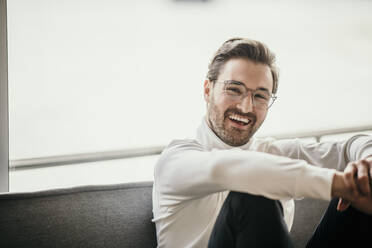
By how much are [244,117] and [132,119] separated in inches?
25.2

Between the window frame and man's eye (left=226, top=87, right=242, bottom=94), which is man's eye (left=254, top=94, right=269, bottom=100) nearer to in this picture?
man's eye (left=226, top=87, right=242, bottom=94)

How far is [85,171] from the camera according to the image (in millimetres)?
1776

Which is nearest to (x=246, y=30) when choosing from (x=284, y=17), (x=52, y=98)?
(x=284, y=17)

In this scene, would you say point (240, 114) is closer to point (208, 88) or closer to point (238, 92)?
point (238, 92)

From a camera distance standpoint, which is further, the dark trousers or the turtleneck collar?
the turtleneck collar

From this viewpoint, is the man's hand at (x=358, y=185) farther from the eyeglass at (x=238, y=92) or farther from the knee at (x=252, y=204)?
the eyeglass at (x=238, y=92)

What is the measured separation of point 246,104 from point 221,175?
0.50 meters

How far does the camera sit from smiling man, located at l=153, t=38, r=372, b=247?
917 millimetres

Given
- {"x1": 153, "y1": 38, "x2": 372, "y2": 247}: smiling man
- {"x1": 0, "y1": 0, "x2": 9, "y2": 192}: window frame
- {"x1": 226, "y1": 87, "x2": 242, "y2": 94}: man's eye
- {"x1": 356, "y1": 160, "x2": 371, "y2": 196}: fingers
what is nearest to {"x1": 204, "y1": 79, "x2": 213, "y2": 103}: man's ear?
{"x1": 153, "y1": 38, "x2": 372, "y2": 247}: smiling man

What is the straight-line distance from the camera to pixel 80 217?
129 cm

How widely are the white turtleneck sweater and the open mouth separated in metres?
0.10

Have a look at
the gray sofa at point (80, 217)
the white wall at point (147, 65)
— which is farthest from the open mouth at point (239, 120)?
the white wall at point (147, 65)

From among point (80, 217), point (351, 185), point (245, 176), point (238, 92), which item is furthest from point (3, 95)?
point (351, 185)

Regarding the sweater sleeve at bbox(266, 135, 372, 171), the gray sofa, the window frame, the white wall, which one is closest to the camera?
the gray sofa
